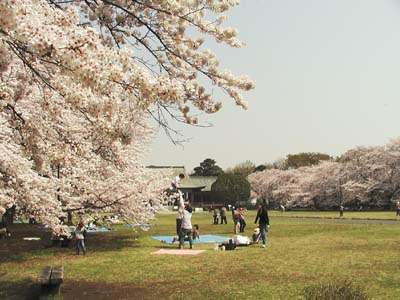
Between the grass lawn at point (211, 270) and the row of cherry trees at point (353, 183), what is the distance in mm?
44549

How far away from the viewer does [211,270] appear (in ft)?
39.4

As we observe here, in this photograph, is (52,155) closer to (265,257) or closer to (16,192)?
(16,192)

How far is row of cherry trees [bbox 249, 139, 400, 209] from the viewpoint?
5994cm

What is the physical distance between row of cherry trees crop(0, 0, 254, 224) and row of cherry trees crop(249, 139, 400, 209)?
5002 cm

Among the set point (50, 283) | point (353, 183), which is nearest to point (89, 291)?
point (50, 283)

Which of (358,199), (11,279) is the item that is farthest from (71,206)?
(358,199)

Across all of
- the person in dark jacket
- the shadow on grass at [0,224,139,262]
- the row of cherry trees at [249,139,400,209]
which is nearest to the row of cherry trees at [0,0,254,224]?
the shadow on grass at [0,224,139,262]

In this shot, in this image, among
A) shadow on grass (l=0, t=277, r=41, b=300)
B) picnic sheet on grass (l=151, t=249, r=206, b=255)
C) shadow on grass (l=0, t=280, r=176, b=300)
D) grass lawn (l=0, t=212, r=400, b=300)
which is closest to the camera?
shadow on grass (l=0, t=277, r=41, b=300)

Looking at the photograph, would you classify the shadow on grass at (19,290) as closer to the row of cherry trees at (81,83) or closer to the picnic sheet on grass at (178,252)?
the row of cherry trees at (81,83)

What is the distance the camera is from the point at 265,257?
14367mm

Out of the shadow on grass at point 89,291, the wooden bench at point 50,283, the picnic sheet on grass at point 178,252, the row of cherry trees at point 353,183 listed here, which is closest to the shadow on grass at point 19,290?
the shadow on grass at point 89,291

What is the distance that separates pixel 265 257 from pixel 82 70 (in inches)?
454

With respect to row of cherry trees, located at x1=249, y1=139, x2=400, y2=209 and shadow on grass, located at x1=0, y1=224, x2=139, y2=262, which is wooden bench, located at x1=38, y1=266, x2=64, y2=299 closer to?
shadow on grass, located at x1=0, y1=224, x2=139, y2=262

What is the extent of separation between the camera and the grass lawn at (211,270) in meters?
9.38
